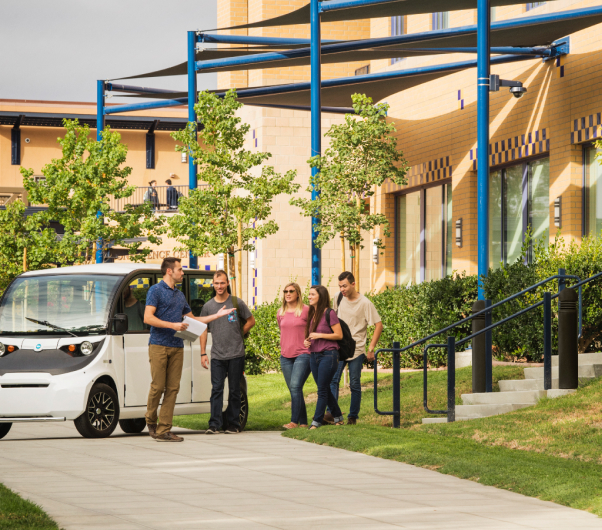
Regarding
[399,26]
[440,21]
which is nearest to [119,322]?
[440,21]

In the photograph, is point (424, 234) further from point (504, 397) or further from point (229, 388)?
point (229, 388)

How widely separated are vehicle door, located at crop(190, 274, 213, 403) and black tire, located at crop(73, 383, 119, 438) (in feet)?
3.69

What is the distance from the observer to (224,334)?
11781 millimetres

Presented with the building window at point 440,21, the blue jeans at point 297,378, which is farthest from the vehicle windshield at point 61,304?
the building window at point 440,21

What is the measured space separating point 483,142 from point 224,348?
4438 millimetres

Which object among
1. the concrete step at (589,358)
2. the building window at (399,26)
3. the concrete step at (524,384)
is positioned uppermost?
the building window at (399,26)

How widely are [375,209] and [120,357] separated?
14.3m

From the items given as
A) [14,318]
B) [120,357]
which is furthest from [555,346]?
[14,318]

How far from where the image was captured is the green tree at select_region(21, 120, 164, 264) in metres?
26.9

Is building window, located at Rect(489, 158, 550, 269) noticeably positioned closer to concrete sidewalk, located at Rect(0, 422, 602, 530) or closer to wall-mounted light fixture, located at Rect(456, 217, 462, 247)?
wall-mounted light fixture, located at Rect(456, 217, 462, 247)

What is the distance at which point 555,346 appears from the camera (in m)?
14.1

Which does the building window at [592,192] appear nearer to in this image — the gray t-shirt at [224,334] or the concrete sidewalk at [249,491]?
the gray t-shirt at [224,334]

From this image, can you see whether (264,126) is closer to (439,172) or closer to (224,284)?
(439,172)

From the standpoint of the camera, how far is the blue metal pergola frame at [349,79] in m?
13.2
